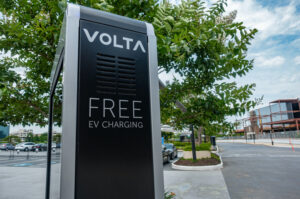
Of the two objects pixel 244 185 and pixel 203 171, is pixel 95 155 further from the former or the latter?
pixel 203 171

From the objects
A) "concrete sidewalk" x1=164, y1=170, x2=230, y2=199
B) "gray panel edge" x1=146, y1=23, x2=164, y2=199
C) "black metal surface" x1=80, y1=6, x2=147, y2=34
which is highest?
"black metal surface" x1=80, y1=6, x2=147, y2=34

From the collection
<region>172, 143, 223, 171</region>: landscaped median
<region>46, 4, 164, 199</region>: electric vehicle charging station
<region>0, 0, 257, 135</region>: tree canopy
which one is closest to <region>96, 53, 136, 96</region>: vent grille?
<region>46, 4, 164, 199</region>: electric vehicle charging station

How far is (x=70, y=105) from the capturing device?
1.35 m

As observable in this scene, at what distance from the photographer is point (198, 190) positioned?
773 centimetres

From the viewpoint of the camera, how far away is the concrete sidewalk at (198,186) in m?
7.06

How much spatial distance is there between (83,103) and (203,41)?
204cm

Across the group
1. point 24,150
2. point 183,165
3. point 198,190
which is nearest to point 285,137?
point 183,165

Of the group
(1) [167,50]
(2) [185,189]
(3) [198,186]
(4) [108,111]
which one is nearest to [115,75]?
(4) [108,111]

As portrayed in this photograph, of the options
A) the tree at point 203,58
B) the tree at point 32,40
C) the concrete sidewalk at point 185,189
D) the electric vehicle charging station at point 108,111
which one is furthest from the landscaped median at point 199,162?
the electric vehicle charging station at point 108,111

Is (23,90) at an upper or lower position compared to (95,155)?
upper

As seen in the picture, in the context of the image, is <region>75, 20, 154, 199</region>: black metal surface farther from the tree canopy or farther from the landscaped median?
the landscaped median

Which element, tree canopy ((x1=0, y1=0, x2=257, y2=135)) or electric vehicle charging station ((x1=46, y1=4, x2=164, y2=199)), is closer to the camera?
electric vehicle charging station ((x1=46, y1=4, x2=164, y2=199))

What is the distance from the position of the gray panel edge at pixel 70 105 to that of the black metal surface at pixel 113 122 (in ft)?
0.11

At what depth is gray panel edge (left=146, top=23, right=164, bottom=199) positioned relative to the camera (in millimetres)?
1548
